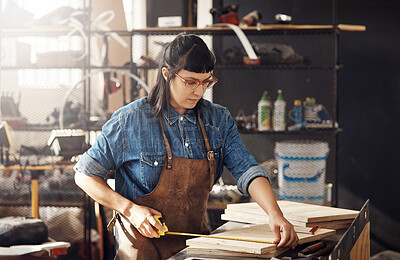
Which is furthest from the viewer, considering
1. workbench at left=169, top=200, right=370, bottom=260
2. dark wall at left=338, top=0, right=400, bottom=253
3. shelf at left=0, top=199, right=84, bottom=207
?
dark wall at left=338, top=0, right=400, bottom=253

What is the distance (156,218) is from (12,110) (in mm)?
3220

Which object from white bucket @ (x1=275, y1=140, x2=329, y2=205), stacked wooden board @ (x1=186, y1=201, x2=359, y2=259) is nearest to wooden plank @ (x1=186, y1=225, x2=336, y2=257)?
stacked wooden board @ (x1=186, y1=201, x2=359, y2=259)

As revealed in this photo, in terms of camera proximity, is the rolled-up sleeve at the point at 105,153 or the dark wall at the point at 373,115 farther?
the dark wall at the point at 373,115

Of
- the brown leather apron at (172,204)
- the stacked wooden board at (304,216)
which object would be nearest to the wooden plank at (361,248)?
the stacked wooden board at (304,216)

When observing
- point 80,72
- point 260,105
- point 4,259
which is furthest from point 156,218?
point 80,72

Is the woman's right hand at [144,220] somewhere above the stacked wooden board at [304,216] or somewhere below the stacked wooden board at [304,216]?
above

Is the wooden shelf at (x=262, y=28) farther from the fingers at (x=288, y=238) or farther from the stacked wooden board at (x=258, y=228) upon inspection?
the fingers at (x=288, y=238)

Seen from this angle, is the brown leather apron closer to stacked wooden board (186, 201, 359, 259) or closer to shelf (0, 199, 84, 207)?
stacked wooden board (186, 201, 359, 259)

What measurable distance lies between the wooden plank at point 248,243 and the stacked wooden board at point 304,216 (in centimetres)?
14

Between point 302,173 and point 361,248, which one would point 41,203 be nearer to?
point 302,173

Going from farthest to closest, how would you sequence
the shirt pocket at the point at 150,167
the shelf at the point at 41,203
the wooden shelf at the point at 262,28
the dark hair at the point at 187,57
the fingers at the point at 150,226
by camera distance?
1. the shelf at the point at 41,203
2. the wooden shelf at the point at 262,28
3. the shirt pocket at the point at 150,167
4. the dark hair at the point at 187,57
5. the fingers at the point at 150,226

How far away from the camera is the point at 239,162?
2232mm

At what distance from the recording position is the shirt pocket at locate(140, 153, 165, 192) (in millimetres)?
2145

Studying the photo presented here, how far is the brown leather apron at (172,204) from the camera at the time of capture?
2.15 meters
